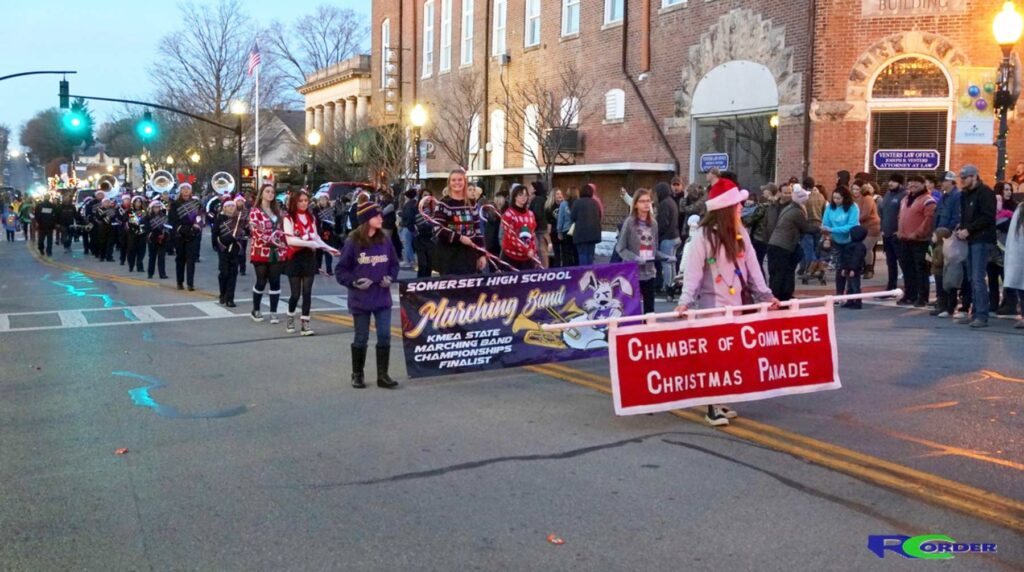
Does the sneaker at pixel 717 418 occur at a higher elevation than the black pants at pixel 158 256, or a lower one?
lower

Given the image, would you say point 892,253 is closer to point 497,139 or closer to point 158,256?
point 158,256

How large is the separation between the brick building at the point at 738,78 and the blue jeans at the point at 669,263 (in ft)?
24.1

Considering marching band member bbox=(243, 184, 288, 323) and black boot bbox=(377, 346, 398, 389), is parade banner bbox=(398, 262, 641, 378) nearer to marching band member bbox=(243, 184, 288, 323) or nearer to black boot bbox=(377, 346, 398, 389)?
black boot bbox=(377, 346, 398, 389)

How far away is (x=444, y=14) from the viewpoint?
42375 millimetres

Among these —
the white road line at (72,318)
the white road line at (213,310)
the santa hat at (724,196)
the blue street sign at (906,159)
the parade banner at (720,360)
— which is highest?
the blue street sign at (906,159)

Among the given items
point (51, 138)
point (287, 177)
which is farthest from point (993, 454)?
point (51, 138)

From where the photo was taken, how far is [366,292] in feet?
29.6

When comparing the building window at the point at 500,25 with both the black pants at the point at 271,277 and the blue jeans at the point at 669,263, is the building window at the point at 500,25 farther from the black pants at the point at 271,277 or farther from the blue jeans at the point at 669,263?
the black pants at the point at 271,277

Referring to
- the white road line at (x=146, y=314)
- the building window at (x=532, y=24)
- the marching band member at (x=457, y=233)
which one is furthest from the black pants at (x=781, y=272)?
the building window at (x=532, y=24)

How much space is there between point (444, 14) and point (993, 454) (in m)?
38.5

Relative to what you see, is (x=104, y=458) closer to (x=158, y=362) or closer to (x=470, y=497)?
(x=470, y=497)

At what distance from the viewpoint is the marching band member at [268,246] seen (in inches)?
505

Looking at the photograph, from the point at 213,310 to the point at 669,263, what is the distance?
704 cm

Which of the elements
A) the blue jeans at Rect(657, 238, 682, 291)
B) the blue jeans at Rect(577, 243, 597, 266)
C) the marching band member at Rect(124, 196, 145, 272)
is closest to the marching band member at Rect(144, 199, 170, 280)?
the marching band member at Rect(124, 196, 145, 272)
